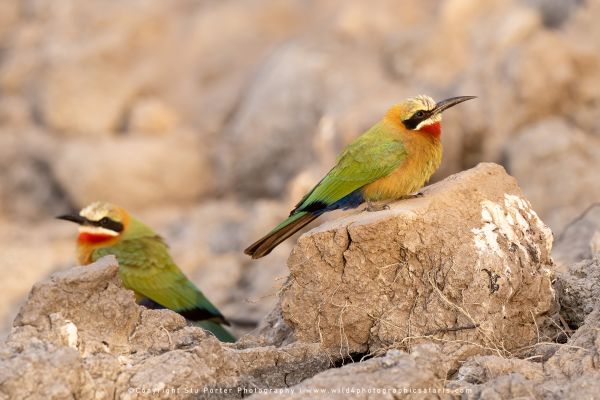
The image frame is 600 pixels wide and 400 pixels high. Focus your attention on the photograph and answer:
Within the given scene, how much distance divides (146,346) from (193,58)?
591cm

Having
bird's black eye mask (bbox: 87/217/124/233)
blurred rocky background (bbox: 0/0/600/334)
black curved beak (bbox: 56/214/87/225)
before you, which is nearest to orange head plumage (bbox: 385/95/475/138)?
bird's black eye mask (bbox: 87/217/124/233)

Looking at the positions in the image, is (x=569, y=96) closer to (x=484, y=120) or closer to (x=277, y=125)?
(x=484, y=120)

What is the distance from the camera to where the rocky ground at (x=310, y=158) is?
3.82 metres

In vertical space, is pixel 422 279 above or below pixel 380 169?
below

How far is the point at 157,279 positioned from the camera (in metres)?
5.32

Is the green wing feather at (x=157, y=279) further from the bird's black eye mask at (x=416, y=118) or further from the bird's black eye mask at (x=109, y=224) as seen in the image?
the bird's black eye mask at (x=416, y=118)

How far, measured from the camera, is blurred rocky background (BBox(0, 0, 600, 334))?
7.53 m

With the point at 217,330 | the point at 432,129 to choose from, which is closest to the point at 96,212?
the point at 217,330

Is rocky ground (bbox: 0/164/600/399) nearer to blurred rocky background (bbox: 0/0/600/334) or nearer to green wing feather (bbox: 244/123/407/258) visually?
green wing feather (bbox: 244/123/407/258)

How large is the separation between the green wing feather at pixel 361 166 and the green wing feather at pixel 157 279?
0.86m

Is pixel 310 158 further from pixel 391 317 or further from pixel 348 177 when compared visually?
pixel 391 317

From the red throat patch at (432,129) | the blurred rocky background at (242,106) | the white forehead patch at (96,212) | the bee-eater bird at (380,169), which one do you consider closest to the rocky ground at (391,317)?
the bee-eater bird at (380,169)

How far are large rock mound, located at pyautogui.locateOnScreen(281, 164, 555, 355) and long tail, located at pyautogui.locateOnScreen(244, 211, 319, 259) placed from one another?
0.67 metres

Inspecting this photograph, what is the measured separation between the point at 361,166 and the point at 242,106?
441cm
